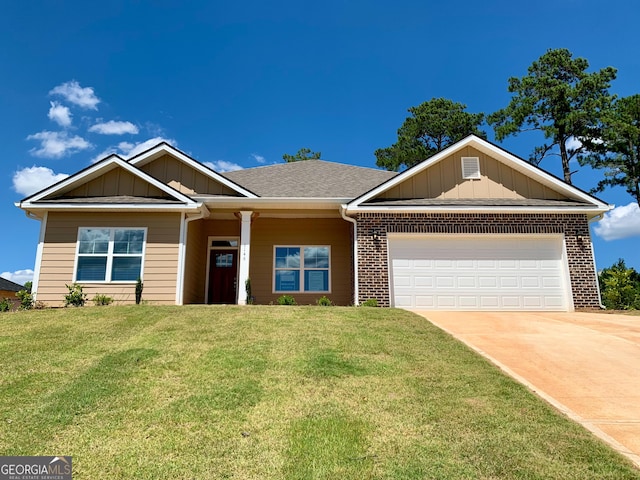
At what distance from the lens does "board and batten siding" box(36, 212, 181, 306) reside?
1188 cm

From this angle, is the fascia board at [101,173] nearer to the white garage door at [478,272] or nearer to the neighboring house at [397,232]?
the neighboring house at [397,232]

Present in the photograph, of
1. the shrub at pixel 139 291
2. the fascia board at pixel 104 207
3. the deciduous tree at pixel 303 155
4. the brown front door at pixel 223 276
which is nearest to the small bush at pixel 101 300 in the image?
the shrub at pixel 139 291

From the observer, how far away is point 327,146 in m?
35.9

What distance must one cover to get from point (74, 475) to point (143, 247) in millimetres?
9766

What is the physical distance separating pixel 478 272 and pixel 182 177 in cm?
1002

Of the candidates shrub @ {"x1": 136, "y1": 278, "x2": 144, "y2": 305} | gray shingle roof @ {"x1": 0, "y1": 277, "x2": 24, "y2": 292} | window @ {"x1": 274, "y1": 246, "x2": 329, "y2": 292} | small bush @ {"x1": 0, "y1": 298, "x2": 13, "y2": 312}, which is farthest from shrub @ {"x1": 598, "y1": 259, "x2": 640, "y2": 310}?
gray shingle roof @ {"x1": 0, "y1": 277, "x2": 24, "y2": 292}

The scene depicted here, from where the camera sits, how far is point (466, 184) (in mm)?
13289

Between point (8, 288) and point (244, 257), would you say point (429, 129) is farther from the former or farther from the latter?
point (8, 288)

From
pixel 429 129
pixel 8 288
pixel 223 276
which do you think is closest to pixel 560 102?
pixel 429 129

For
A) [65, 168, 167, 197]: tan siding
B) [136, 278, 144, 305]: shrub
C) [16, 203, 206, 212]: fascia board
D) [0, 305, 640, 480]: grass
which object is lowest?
[0, 305, 640, 480]: grass

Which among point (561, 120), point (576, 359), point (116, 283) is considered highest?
point (561, 120)

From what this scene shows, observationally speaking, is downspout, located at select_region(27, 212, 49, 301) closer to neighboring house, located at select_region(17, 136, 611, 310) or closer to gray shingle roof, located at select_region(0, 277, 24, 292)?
neighboring house, located at select_region(17, 136, 611, 310)

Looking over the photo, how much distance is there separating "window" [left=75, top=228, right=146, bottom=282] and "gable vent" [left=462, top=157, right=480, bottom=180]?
10.3 meters

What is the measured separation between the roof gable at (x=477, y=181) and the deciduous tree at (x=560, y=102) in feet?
51.5
